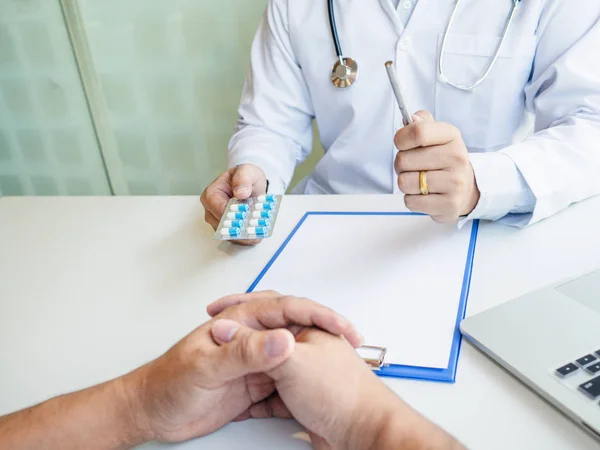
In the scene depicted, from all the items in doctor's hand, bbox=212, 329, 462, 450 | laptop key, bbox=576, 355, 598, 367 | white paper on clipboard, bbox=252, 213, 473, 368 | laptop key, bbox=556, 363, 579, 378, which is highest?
doctor's hand, bbox=212, 329, 462, 450

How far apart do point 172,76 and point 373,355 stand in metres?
1.24

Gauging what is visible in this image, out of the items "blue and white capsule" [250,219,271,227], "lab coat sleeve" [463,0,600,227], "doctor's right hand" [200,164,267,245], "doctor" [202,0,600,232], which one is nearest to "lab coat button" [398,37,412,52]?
"doctor" [202,0,600,232]

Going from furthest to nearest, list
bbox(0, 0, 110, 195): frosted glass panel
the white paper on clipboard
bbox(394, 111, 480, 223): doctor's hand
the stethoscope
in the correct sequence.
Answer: bbox(0, 0, 110, 195): frosted glass panel
the stethoscope
bbox(394, 111, 480, 223): doctor's hand
the white paper on clipboard

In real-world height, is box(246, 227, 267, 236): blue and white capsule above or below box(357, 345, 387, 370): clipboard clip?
above

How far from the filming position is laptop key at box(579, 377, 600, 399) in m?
0.38

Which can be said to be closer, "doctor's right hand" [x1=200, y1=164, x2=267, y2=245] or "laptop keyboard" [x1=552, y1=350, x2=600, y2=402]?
"laptop keyboard" [x1=552, y1=350, x2=600, y2=402]

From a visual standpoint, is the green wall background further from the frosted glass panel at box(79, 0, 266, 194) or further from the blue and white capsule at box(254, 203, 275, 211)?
the blue and white capsule at box(254, 203, 275, 211)

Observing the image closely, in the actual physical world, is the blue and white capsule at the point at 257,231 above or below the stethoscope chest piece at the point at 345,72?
below

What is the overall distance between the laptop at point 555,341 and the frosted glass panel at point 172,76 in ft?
3.70

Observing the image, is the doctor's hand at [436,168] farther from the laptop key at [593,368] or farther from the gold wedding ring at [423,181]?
the laptop key at [593,368]

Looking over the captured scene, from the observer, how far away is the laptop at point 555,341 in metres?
0.39

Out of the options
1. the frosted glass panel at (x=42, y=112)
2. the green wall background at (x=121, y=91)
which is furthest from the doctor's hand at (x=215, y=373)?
the frosted glass panel at (x=42, y=112)

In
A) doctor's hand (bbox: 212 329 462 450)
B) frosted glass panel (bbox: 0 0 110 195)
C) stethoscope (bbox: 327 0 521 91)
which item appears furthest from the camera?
frosted glass panel (bbox: 0 0 110 195)

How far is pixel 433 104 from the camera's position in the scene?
915 millimetres
